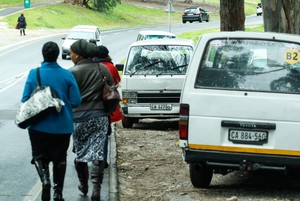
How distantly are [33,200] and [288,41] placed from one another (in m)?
3.54

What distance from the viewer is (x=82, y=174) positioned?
908cm

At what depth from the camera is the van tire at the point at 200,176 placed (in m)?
9.50

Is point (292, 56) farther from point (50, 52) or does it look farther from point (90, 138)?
point (50, 52)

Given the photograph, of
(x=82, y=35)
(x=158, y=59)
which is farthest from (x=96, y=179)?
(x=82, y=35)

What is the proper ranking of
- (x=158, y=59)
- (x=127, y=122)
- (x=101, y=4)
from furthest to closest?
(x=101, y=4) → (x=127, y=122) → (x=158, y=59)

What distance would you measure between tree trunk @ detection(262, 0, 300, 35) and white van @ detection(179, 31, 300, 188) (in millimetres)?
4444

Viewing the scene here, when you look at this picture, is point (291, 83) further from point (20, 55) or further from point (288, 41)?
point (20, 55)

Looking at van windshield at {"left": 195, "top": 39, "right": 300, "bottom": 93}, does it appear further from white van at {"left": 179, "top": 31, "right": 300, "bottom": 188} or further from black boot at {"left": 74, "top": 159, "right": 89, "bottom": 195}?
black boot at {"left": 74, "top": 159, "right": 89, "bottom": 195}

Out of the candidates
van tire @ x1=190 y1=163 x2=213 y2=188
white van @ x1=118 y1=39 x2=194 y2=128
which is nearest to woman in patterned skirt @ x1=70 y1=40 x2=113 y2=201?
van tire @ x1=190 y1=163 x2=213 y2=188

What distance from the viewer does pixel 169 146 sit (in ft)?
44.7

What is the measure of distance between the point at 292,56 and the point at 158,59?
707cm

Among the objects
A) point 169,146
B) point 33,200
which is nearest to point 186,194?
point 33,200

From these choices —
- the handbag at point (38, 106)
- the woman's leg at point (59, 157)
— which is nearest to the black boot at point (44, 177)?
the woman's leg at point (59, 157)

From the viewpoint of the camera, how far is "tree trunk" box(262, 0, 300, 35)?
44.2ft
